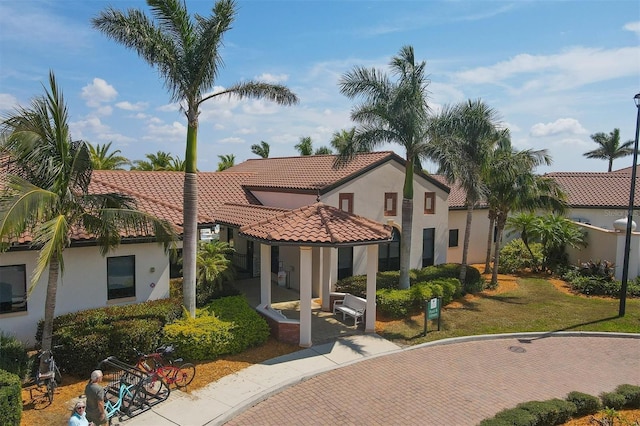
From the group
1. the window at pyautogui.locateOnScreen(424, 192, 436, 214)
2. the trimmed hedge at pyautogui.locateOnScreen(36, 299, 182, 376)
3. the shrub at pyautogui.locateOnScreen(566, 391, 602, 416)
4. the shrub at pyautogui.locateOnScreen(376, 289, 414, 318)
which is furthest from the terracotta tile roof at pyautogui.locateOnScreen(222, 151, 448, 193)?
the shrub at pyautogui.locateOnScreen(566, 391, 602, 416)

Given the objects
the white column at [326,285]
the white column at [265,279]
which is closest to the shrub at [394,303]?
the white column at [326,285]

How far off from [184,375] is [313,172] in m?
12.7

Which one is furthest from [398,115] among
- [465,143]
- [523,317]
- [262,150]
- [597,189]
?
[262,150]

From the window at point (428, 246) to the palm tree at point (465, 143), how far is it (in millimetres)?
3987

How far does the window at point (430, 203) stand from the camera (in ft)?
73.3

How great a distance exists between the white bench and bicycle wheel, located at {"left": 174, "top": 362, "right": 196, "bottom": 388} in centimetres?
576

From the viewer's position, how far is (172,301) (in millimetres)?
13703

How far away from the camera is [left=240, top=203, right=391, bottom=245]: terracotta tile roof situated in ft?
43.0

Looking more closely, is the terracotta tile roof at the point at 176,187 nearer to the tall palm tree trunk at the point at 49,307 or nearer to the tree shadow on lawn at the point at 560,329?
the tall palm tree trunk at the point at 49,307

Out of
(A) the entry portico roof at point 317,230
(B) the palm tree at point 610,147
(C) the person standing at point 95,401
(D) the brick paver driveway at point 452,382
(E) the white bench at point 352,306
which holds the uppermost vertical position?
(B) the palm tree at point 610,147

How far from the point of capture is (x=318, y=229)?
45.0 feet

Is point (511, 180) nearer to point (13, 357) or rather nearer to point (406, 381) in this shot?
point (406, 381)

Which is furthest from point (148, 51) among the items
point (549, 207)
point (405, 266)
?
point (549, 207)

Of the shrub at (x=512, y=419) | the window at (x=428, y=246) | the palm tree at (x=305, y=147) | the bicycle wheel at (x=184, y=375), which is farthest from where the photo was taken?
the palm tree at (x=305, y=147)
